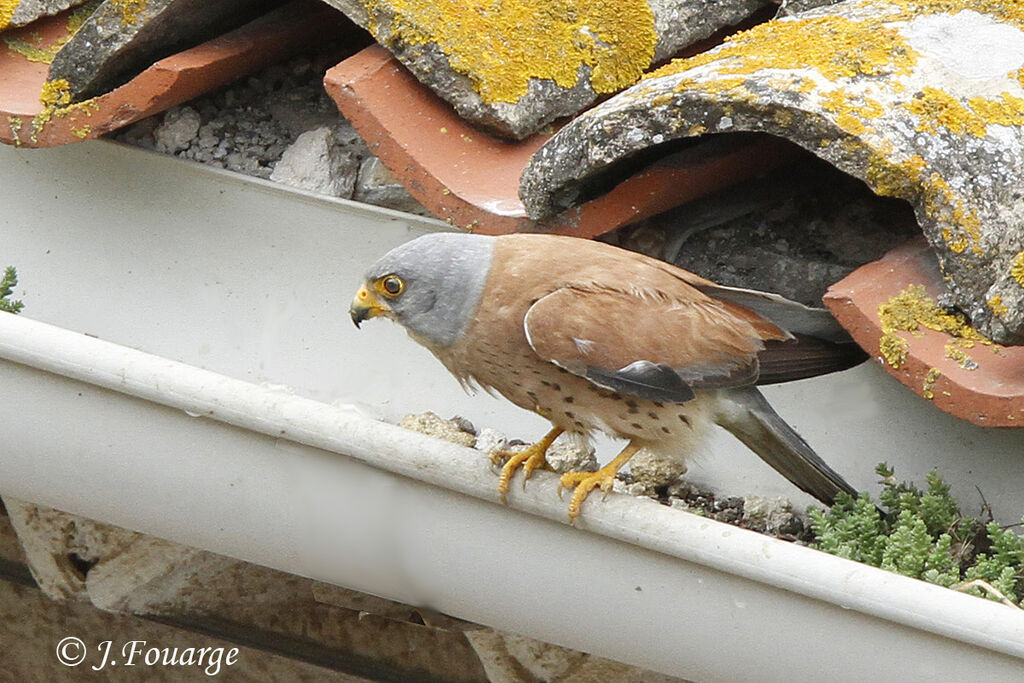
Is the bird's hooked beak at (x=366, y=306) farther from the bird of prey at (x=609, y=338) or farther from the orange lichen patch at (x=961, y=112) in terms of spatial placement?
the orange lichen patch at (x=961, y=112)

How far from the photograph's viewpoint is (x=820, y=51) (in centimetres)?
254

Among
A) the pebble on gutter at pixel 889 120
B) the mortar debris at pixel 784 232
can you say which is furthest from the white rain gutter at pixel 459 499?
the pebble on gutter at pixel 889 120

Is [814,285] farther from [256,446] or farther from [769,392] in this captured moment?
[256,446]

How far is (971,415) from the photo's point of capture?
223 centimetres

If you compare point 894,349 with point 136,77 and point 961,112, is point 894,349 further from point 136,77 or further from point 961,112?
point 136,77

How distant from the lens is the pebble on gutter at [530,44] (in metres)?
2.87

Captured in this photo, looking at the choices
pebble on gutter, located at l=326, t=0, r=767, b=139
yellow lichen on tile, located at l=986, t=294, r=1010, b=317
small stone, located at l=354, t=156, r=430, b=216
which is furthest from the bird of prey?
small stone, located at l=354, t=156, r=430, b=216

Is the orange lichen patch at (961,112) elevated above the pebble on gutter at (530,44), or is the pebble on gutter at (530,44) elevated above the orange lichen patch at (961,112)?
the orange lichen patch at (961,112)

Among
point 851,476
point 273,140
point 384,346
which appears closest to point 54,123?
point 273,140

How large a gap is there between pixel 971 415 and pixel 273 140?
1.96 m

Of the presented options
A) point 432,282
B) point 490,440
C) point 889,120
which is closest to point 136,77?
point 432,282

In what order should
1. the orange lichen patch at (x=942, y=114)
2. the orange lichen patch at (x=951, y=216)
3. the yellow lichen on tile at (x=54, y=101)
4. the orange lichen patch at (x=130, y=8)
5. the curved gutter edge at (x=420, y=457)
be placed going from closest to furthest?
the curved gutter edge at (x=420, y=457)
the orange lichen patch at (x=951, y=216)
the orange lichen patch at (x=942, y=114)
the orange lichen patch at (x=130, y=8)
the yellow lichen on tile at (x=54, y=101)

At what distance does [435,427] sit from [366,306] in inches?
16.7

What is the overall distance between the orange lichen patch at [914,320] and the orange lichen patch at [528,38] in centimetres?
101
